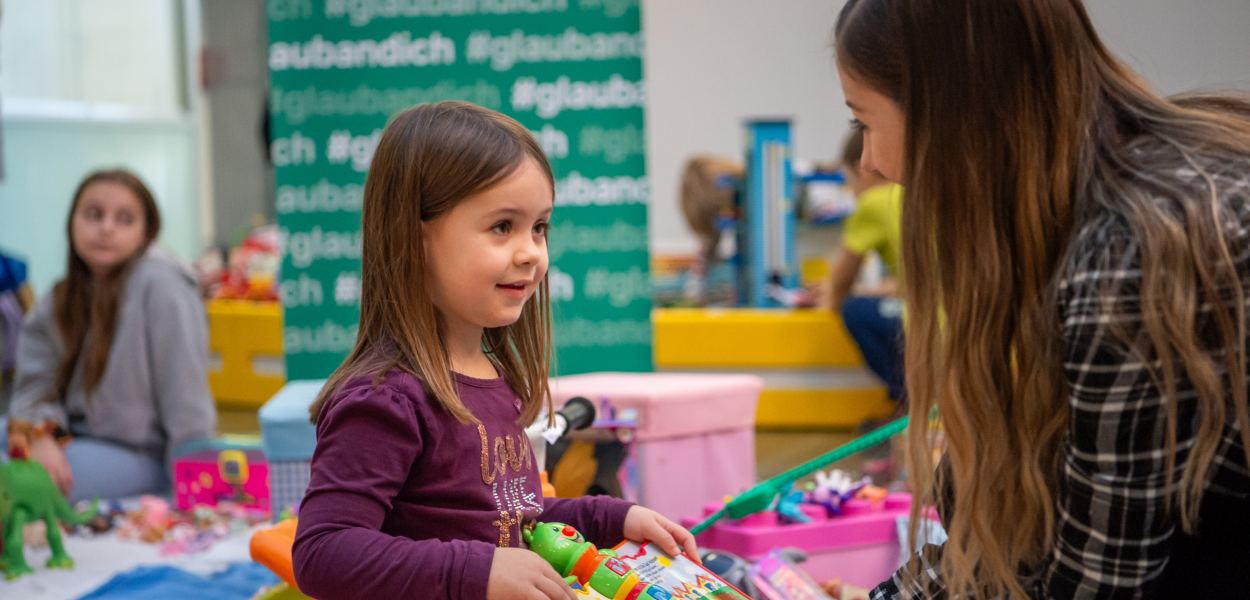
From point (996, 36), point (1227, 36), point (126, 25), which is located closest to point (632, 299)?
point (1227, 36)

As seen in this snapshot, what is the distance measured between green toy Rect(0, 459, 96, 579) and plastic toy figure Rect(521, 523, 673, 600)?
1.62 meters

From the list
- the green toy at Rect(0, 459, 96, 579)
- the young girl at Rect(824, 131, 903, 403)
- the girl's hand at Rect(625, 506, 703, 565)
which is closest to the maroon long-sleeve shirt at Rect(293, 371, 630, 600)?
the girl's hand at Rect(625, 506, 703, 565)

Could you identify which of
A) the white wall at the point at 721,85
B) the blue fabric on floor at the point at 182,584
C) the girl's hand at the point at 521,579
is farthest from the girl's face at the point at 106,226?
the white wall at the point at 721,85

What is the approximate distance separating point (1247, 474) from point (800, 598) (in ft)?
2.99

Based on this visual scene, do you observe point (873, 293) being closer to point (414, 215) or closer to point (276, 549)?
point (276, 549)

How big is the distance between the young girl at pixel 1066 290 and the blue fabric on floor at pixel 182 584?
1.68 metres

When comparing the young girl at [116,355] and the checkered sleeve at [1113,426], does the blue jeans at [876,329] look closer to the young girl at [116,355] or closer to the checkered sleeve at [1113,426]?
the young girl at [116,355]

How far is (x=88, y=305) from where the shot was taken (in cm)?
327

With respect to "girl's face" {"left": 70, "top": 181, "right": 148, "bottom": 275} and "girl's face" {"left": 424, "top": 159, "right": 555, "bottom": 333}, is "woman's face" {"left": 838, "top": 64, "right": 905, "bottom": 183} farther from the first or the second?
"girl's face" {"left": 70, "top": 181, "right": 148, "bottom": 275}

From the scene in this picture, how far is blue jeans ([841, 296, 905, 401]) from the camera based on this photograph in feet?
12.8

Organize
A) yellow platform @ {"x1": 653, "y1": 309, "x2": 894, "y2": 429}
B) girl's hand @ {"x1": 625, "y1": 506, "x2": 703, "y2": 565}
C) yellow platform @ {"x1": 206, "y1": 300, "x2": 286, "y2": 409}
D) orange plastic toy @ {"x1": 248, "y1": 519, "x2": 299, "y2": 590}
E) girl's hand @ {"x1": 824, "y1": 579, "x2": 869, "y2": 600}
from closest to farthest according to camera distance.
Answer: girl's hand @ {"x1": 625, "y1": 506, "x2": 703, "y2": 565} → orange plastic toy @ {"x1": 248, "y1": 519, "x2": 299, "y2": 590} → girl's hand @ {"x1": 824, "y1": 579, "x2": 869, "y2": 600} → yellow platform @ {"x1": 653, "y1": 309, "x2": 894, "y2": 429} → yellow platform @ {"x1": 206, "y1": 300, "x2": 286, "y2": 409}

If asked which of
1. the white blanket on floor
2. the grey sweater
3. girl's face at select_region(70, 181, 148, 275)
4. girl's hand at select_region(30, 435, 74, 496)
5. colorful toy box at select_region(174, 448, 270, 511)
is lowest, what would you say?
the white blanket on floor

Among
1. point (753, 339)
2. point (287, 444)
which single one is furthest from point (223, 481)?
point (753, 339)

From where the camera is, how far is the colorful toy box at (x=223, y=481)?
305cm
